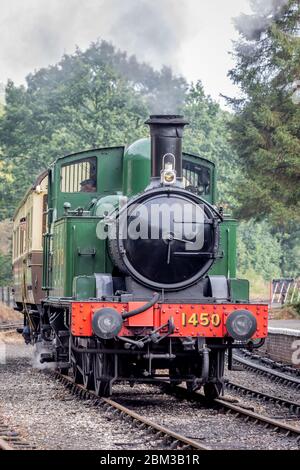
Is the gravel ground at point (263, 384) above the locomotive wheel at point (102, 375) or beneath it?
beneath

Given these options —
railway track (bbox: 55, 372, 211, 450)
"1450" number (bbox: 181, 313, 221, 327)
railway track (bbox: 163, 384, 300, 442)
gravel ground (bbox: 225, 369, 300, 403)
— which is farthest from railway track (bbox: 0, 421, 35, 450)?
gravel ground (bbox: 225, 369, 300, 403)

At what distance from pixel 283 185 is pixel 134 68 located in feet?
17.5

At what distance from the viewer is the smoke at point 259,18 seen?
72.2 feet

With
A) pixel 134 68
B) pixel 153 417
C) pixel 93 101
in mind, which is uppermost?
pixel 93 101

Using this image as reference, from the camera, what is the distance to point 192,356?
11.7 meters

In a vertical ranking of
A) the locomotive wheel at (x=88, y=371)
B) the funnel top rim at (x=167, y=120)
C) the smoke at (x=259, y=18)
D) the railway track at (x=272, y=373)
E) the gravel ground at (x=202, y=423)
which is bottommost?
the gravel ground at (x=202, y=423)

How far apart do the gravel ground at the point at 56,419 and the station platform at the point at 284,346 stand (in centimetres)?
461

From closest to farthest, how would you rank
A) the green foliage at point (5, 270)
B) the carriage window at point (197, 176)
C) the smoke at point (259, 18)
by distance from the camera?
1. the carriage window at point (197, 176)
2. the smoke at point (259, 18)
3. the green foliage at point (5, 270)

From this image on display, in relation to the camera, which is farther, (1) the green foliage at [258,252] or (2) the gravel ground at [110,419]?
(1) the green foliage at [258,252]

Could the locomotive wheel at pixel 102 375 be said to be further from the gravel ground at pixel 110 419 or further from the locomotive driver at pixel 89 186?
the locomotive driver at pixel 89 186

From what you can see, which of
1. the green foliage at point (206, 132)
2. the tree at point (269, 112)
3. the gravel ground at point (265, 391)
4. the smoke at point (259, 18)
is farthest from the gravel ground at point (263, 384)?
the green foliage at point (206, 132)

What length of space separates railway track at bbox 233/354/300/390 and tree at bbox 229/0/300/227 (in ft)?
18.4

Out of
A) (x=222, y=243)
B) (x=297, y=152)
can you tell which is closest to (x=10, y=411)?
(x=222, y=243)
